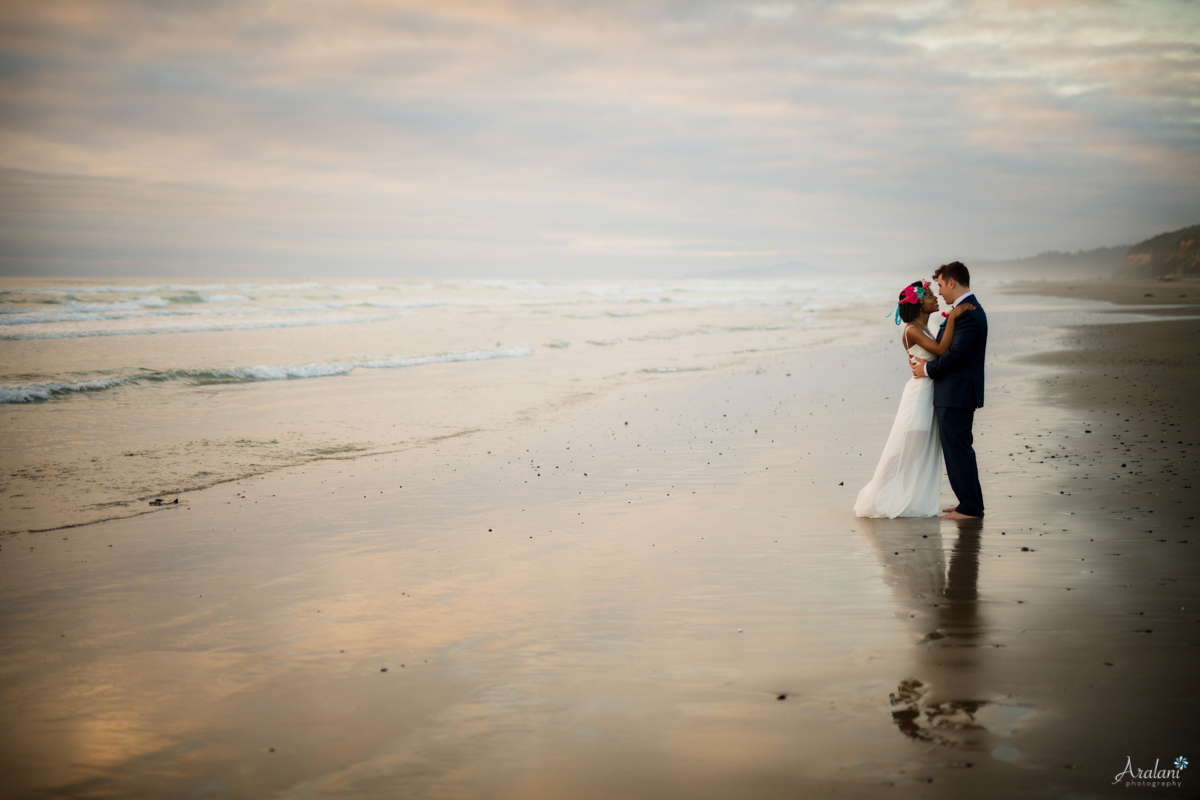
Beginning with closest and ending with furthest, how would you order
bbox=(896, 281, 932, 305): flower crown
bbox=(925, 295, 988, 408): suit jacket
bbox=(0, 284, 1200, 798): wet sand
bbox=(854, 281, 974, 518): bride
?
bbox=(0, 284, 1200, 798): wet sand, bbox=(925, 295, 988, 408): suit jacket, bbox=(854, 281, 974, 518): bride, bbox=(896, 281, 932, 305): flower crown

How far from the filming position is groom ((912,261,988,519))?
20.7ft

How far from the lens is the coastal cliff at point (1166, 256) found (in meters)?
85.9

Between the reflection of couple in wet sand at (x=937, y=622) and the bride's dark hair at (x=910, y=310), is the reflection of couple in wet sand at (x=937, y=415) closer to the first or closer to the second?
the bride's dark hair at (x=910, y=310)

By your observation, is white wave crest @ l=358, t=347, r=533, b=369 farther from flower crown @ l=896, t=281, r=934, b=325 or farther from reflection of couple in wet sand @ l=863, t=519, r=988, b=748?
reflection of couple in wet sand @ l=863, t=519, r=988, b=748

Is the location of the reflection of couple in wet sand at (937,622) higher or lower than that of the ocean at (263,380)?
lower

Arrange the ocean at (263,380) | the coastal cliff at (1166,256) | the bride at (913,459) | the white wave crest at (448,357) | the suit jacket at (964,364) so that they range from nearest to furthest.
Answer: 1. the suit jacket at (964,364)
2. the bride at (913,459)
3. the ocean at (263,380)
4. the white wave crest at (448,357)
5. the coastal cliff at (1166,256)

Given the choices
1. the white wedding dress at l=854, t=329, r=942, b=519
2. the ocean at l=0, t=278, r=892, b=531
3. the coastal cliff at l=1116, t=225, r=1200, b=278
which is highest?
the coastal cliff at l=1116, t=225, r=1200, b=278

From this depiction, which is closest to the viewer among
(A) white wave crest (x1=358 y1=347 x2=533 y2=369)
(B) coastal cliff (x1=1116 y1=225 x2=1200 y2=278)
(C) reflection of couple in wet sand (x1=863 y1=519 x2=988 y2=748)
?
(C) reflection of couple in wet sand (x1=863 y1=519 x2=988 y2=748)

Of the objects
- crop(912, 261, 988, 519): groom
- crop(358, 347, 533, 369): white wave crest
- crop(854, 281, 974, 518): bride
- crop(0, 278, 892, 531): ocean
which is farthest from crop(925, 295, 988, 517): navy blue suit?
crop(358, 347, 533, 369): white wave crest

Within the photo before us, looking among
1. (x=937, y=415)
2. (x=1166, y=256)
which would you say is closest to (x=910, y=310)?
(x=937, y=415)

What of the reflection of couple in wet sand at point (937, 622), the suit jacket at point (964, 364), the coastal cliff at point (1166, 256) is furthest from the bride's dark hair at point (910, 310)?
the coastal cliff at point (1166, 256)

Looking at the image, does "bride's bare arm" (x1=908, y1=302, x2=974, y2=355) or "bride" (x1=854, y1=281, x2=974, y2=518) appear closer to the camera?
"bride's bare arm" (x1=908, y1=302, x2=974, y2=355)

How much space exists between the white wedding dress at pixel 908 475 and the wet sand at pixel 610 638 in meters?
0.27

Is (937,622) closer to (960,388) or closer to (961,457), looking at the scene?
(961,457)
